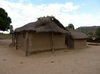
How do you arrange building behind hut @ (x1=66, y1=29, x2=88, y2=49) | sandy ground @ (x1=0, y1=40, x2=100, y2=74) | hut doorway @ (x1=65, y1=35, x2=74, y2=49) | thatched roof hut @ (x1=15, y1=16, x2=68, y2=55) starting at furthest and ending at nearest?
1. hut doorway @ (x1=65, y1=35, x2=74, y2=49)
2. building behind hut @ (x1=66, y1=29, x2=88, y2=49)
3. thatched roof hut @ (x1=15, y1=16, x2=68, y2=55)
4. sandy ground @ (x1=0, y1=40, x2=100, y2=74)

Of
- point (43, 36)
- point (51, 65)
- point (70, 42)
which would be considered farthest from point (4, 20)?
point (51, 65)

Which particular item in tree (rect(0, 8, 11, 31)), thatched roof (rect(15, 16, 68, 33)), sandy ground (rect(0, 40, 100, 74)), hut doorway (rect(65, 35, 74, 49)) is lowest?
sandy ground (rect(0, 40, 100, 74))

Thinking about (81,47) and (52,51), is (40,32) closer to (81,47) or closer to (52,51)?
(52,51)

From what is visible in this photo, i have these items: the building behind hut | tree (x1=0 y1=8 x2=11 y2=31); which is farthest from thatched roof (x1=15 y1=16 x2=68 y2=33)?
tree (x1=0 y1=8 x2=11 y2=31)

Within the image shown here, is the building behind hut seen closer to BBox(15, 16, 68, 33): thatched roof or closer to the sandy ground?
BBox(15, 16, 68, 33): thatched roof

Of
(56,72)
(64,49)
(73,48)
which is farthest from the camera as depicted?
(73,48)

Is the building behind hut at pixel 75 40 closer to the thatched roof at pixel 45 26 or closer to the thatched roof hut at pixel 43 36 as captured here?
the thatched roof hut at pixel 43 36

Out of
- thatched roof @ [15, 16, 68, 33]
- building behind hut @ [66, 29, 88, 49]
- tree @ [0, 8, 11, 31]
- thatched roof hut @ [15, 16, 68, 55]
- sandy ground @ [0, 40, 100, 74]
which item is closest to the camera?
sandy ground @ [0, 40, 100, 74]

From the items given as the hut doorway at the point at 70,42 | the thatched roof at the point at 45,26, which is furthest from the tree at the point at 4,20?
the hut doorway at the point at 70,42

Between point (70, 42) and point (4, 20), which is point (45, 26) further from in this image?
point (4, 20)

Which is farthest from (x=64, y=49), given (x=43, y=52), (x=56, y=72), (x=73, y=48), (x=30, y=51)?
(x=56, y=72)

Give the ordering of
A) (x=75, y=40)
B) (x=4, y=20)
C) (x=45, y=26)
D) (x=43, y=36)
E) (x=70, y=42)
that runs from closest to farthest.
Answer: (x=45, y=26) < (x=43, y=36) < (x=75, y=40) < (x=70, y=42) < (x=4, y=20)

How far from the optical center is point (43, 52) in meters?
17.5

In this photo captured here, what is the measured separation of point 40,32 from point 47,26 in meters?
1.30
